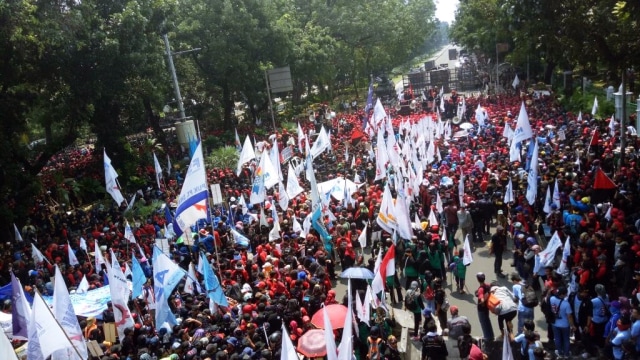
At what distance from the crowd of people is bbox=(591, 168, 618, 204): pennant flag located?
0.45 ft

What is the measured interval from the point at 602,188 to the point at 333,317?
775 centimetres

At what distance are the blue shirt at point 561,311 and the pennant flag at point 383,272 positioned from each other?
284 cm

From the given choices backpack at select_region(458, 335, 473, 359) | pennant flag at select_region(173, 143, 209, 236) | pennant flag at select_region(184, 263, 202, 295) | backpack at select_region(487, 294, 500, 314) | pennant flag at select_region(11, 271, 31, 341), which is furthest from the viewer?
pennant flag at select_region(184, 263, 202, 295)

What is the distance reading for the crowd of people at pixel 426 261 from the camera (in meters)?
8.95

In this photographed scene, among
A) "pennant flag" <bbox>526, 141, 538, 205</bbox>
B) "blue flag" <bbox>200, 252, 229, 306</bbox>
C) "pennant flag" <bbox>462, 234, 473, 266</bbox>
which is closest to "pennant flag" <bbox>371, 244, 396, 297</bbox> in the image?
"pennant flag" <bbox>462, 234, 473, 266</bbox>

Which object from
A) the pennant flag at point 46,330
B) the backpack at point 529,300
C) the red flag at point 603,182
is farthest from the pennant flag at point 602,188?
the pennant flag at point 46,330

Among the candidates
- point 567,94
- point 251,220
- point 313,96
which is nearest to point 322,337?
point 251,220

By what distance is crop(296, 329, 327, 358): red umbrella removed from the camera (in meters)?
8.52

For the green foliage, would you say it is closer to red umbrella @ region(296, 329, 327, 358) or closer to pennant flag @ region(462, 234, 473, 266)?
pennant flag @ region(462, 234, 473, 266)

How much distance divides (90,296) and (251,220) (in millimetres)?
5522

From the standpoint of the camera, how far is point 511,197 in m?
14.3

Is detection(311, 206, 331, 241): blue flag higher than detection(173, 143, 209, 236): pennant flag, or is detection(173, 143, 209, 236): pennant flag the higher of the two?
detection(173, 143, 209, 236): pennant flag

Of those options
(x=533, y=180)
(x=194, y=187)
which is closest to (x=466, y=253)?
(x=533, y=180)

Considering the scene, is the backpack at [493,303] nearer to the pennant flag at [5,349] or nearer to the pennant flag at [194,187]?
the pennant flag at [194,187]
